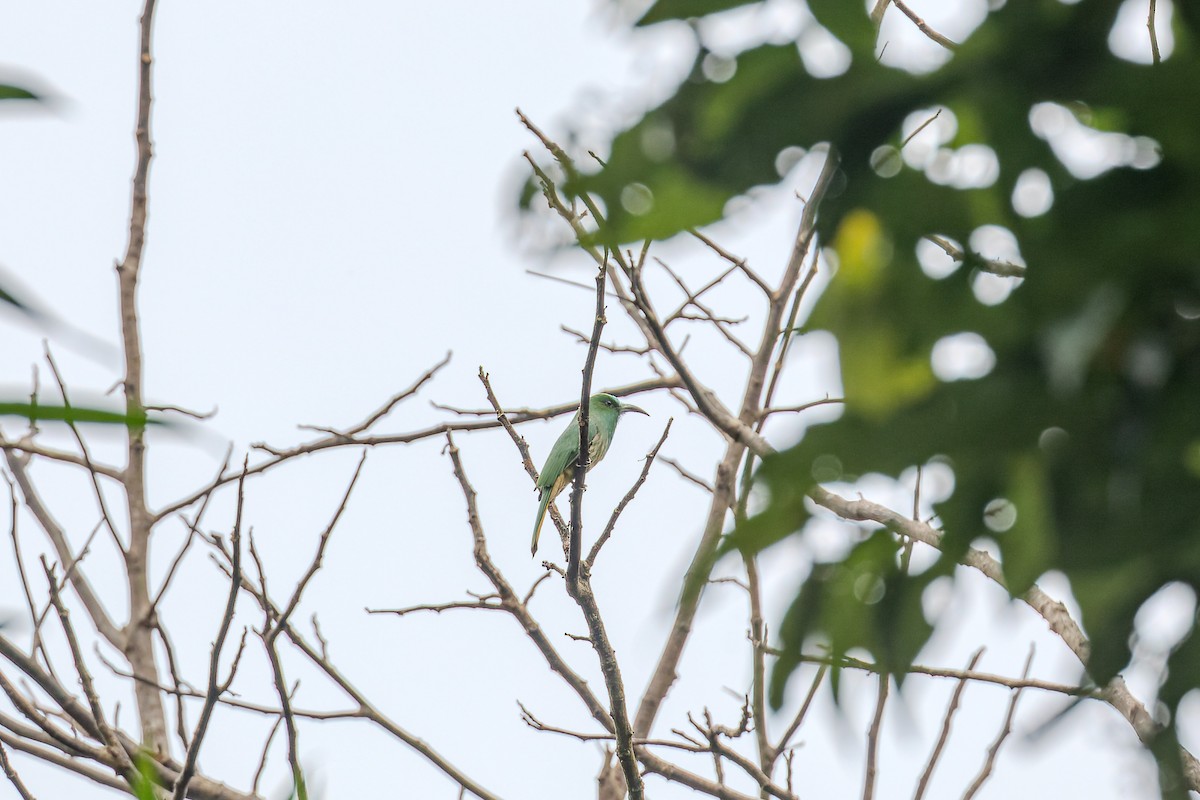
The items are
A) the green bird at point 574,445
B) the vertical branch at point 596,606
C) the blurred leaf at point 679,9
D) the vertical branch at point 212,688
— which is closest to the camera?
the blurred leaf at point 679,9

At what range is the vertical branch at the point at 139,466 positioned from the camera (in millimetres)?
4266

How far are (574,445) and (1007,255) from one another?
7.15 meters

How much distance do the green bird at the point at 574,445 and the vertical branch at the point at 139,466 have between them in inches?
136

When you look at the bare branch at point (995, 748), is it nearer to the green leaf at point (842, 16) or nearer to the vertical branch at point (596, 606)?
the vertical branch at point (596, 606)

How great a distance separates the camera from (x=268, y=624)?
12.2 ft

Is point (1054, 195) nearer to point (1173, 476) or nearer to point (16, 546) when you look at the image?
point (1173, 476)

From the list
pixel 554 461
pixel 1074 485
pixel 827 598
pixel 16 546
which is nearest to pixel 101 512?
pixel 16 546

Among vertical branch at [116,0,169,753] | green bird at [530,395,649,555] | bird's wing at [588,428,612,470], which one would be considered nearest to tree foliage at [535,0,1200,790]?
vertical branch at [116,0,169,753]

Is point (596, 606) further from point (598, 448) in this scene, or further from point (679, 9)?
point (598, 448)

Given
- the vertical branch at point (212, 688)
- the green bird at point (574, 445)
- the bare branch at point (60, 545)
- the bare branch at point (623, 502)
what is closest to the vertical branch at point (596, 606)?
the bare branch at point (623, 502)

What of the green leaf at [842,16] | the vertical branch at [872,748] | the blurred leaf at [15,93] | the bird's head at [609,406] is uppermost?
the bird's head at [609,406]

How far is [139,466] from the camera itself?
15.5ft

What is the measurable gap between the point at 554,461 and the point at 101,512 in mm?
4681

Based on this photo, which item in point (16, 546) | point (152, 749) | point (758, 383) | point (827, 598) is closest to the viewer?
point (827, 598)
